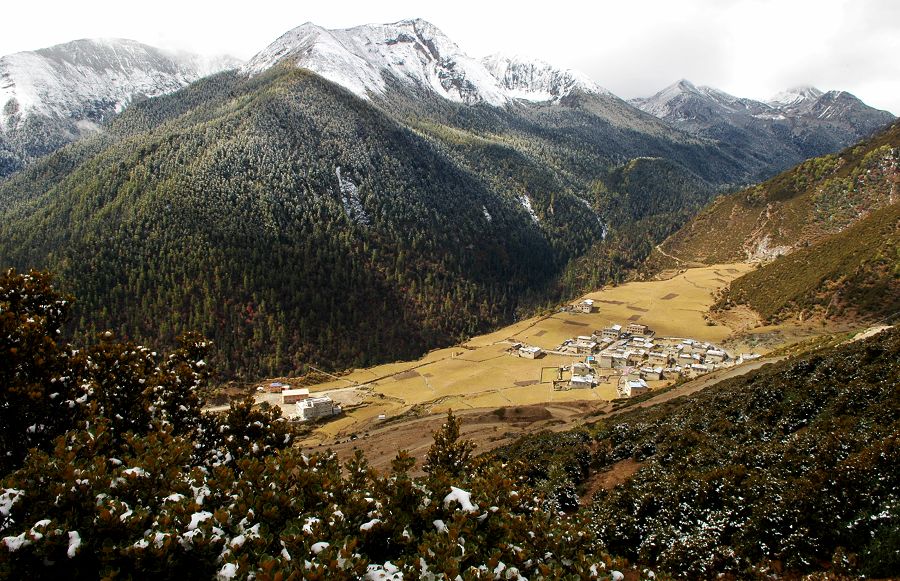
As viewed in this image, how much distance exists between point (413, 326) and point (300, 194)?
61.7 meters

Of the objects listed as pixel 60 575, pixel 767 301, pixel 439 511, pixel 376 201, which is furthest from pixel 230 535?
pixel 376 201

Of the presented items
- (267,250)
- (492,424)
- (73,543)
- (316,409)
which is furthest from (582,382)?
(267,250)

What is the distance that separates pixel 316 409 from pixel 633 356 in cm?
5490

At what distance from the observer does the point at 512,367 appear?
9256 cm

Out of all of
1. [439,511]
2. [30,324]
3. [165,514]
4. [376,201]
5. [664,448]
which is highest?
[376,201]

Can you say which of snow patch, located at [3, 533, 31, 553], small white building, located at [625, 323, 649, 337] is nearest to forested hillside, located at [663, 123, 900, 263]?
small white building, located at [625, 323, 649, 337]

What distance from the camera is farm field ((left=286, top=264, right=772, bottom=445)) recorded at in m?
75.1

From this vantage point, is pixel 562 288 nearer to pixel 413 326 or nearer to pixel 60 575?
pixel 413 326

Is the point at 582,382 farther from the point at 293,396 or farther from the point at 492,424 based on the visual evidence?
the point at 293,396

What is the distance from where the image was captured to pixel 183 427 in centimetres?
1891

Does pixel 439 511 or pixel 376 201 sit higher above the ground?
pixel 376 201

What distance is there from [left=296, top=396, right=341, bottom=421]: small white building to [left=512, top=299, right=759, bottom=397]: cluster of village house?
37.1 m

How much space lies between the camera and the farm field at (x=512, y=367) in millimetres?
75125

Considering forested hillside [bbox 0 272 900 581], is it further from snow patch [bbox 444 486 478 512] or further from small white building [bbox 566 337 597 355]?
small white building [bbox 566 337 597 355]
